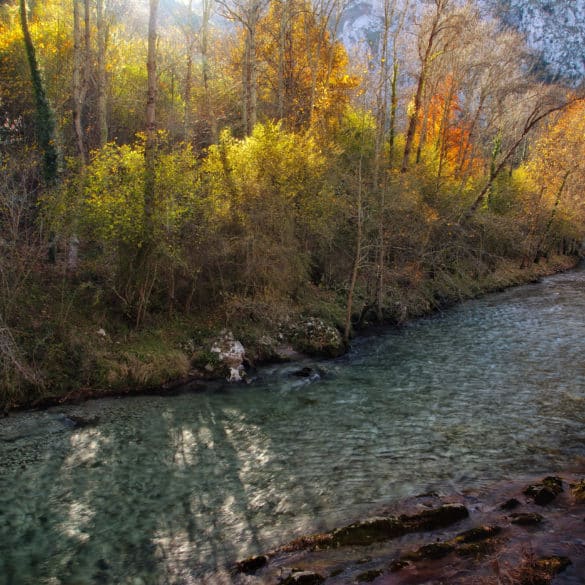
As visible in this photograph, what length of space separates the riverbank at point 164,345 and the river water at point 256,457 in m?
0.75

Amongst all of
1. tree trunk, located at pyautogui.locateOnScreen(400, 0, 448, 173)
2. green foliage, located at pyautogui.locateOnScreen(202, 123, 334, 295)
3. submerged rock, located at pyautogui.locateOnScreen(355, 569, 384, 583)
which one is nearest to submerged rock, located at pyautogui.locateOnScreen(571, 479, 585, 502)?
submerged rock, located at pyautogui.locateOnScreen(355, 569, 384, 583)

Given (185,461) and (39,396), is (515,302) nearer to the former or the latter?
(185,461)

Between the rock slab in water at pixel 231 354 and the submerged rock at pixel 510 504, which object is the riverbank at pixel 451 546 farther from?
the rock slab in water at pixel 231 354

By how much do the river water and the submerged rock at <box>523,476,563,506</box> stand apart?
750mm

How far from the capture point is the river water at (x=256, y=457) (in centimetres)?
771

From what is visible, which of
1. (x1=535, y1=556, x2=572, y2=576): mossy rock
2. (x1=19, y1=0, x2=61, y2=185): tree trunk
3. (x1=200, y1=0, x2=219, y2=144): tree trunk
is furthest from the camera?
(x1=200, y1=0, x2=219, y2=144): tree trunk

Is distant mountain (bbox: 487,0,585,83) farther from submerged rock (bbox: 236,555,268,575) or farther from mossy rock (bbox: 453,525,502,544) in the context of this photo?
submerged rock (bbox: 236,555,268,575)

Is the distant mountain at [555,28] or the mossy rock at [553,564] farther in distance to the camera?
the distant mountain at [555,28]

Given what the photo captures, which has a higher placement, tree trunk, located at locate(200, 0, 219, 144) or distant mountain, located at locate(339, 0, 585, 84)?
distant mountain, located at locate(339, 0, 585, 84)

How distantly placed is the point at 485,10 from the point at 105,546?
109529 mm

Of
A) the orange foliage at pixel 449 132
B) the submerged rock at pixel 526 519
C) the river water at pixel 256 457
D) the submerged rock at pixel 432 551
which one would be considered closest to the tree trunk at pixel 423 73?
the orange foliage at pixel 449 132

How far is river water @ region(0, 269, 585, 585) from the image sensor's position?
304 inches

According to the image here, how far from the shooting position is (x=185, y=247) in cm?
1650

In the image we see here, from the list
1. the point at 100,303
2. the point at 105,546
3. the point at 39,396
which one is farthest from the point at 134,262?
the point at 105,546
